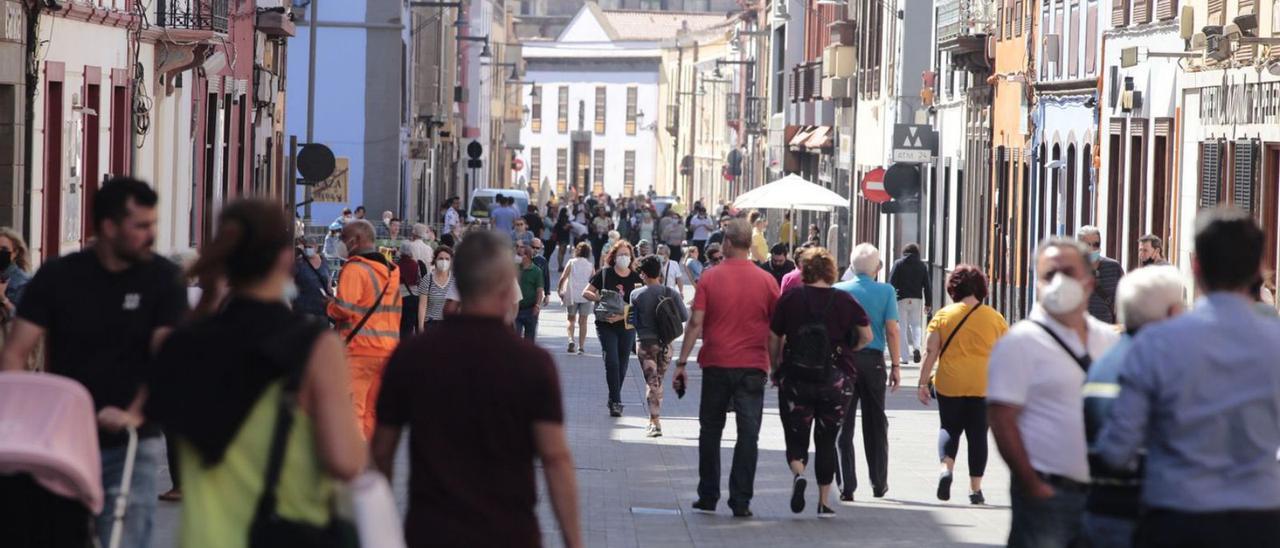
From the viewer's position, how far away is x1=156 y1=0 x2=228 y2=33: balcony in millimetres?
27870

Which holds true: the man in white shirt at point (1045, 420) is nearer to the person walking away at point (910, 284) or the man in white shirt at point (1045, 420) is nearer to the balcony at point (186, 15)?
the person walking away at point (910, 284)

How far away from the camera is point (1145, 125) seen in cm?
2738

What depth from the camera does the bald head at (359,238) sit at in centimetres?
1452

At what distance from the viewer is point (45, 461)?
7.01m

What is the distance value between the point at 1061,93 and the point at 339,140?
2344 centimetres

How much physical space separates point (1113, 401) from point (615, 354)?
13857 millimetres

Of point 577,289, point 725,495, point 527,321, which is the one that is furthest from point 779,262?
point 725,495

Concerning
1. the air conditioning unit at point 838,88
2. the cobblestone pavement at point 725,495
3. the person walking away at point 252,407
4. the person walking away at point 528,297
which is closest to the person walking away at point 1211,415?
the person walking away at point 252,407

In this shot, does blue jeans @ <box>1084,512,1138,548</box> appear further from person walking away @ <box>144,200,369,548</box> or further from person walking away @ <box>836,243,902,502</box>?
person walking away @ <box>836,243,902,502</box>

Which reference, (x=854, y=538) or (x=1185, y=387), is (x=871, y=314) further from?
(x=1185, y=387)

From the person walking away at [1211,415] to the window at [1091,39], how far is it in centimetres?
2416

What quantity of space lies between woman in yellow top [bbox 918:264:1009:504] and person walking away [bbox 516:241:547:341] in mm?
11322

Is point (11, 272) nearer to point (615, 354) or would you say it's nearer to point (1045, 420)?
point (615, 354)

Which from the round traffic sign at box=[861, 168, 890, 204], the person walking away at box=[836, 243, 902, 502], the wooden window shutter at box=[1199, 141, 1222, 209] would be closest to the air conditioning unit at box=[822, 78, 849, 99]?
the round traffic sign at box=[861, 168, 890, 204]
